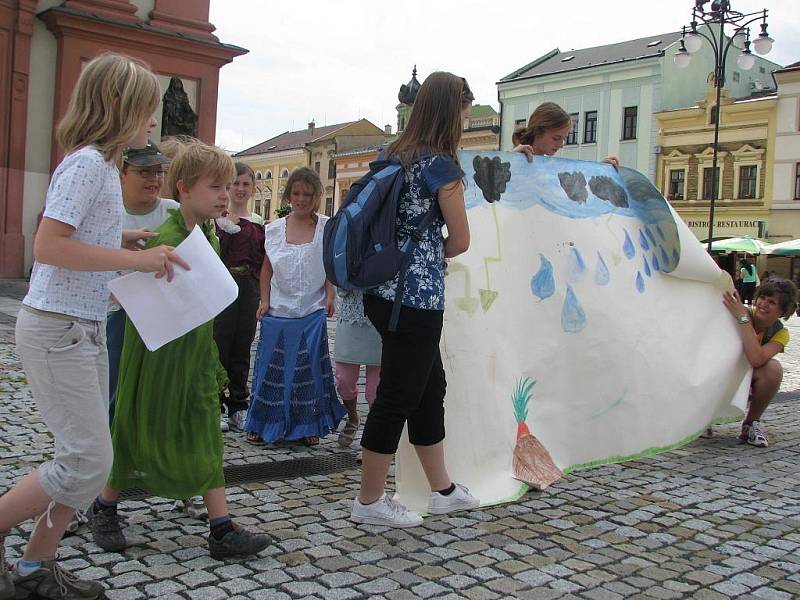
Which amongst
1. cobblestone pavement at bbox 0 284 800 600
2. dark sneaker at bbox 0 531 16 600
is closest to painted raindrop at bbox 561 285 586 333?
cobblestone pavement at bbox 0 284 800 600

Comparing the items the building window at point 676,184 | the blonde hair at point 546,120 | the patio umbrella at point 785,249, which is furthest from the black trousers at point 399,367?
the building window at point 676,184

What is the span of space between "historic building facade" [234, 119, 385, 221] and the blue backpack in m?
63.5

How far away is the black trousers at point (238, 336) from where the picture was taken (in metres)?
5.66

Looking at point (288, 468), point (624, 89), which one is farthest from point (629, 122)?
point (288, 468)

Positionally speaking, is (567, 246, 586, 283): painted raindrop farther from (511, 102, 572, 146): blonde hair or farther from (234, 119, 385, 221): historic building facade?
(234, 119, 385, 221): historic building facade

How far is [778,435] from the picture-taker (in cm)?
609

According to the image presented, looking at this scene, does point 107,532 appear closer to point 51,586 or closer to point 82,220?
point 51,586

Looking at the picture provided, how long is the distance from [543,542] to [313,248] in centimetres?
244

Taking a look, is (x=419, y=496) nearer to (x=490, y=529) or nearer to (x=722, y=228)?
(x=490, y=529)

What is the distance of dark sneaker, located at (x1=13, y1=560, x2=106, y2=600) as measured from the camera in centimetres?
264

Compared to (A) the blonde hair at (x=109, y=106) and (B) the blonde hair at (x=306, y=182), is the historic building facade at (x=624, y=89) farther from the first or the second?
(A) the blonde hair at (x=109, y=106)

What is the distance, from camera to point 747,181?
38938 millimetres

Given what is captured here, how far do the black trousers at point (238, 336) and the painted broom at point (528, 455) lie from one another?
2.17 m

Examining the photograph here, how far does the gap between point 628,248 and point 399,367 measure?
7.24 ft
